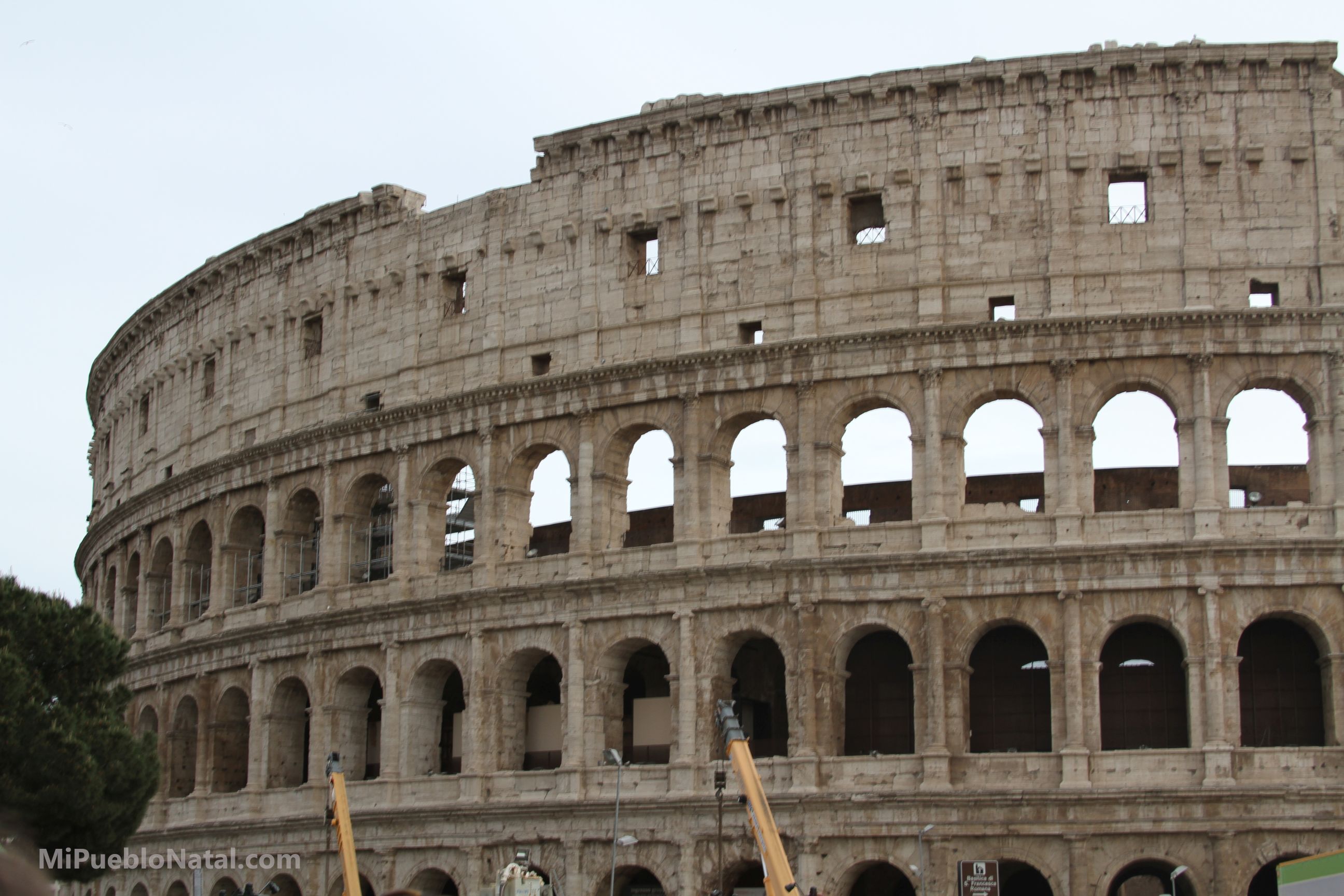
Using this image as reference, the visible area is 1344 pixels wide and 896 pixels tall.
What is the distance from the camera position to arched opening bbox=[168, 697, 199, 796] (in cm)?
4766

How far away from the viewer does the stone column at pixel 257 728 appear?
43906 mm

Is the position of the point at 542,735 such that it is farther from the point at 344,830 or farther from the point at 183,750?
the point at 183,750

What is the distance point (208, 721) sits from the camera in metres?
46.1

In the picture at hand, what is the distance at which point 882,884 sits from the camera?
36.1 metres

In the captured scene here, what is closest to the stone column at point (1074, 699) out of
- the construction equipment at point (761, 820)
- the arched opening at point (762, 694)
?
the arched opening at point (762, 694)

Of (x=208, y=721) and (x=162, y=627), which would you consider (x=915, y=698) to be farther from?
(x=162, y=627)

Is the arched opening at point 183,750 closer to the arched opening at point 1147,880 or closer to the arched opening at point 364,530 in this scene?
the arched opening at point 364,530

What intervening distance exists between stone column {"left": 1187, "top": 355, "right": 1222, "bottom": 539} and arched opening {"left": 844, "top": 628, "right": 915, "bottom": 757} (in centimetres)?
650

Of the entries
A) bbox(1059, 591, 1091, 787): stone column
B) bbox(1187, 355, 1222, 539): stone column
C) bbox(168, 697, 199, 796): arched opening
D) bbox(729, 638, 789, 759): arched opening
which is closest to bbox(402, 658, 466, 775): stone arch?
bbox(729, 638, 789, 759): arched opening

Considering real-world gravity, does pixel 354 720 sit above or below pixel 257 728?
above

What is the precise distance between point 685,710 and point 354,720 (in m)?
10.5

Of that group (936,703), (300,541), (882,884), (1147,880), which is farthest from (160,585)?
(1147,880)

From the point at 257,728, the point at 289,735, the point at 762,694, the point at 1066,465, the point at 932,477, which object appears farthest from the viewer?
the point at 289,735

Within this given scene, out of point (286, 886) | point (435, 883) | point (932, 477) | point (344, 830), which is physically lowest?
point (286, 886)
